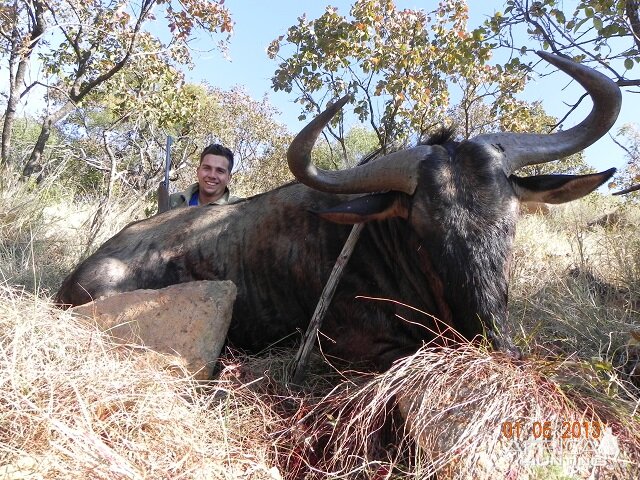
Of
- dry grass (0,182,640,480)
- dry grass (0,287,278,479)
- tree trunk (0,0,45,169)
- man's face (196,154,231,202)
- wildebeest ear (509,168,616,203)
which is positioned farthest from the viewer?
tree trunk (0,0,45,169)

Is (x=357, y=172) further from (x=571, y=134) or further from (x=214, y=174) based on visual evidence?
(x=214, y=174)

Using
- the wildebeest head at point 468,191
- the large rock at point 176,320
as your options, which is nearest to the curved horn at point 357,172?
the wildebeest head at point 468,191

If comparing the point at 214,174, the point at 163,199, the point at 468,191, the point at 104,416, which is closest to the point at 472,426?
the point at 468,191

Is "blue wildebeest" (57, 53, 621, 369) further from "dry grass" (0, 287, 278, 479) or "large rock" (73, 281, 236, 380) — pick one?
"dry grass" (0, 287, 278, 479)

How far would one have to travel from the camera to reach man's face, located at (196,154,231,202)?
6793mm

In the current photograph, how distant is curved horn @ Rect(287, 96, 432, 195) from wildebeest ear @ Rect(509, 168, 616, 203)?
0.68 metres

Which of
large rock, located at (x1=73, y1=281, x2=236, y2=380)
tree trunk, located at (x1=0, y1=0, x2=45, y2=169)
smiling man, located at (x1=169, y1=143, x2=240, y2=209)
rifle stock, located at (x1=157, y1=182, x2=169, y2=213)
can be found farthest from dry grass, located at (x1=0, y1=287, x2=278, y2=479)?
tree trunk, located at (x1=0, y1=0, x2=45, y2=169)

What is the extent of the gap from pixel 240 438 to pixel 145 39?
9.18 meters

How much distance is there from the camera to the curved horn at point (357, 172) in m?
3.42

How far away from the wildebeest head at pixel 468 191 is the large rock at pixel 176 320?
94 cm

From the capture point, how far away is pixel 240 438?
2703mm

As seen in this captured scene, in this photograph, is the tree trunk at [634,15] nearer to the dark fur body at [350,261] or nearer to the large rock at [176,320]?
the dark fur body at [350,261]

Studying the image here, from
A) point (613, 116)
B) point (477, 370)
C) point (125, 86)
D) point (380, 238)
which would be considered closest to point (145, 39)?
point (125, 86)

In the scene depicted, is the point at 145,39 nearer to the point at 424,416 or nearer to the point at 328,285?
the point at 328,285
